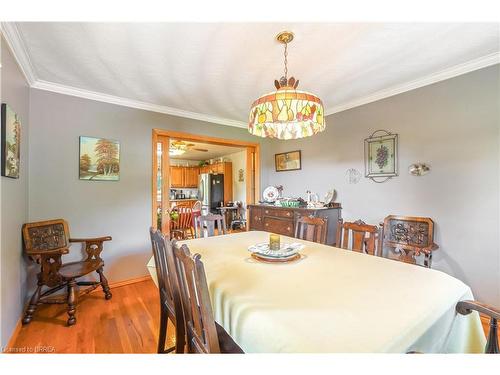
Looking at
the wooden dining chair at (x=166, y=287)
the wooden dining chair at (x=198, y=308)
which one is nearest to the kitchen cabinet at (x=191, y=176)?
the wooden dining chair at (x=166, y=287)

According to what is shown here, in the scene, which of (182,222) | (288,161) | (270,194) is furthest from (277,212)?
(182,222)

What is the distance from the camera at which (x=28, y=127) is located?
227cm

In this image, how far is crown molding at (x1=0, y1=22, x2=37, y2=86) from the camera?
1.51m

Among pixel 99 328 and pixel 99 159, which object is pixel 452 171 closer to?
pixel 99 328

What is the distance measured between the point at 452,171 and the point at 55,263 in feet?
12.8

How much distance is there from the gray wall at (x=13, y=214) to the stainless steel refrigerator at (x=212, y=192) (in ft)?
13.5

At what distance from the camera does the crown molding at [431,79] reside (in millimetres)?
1937

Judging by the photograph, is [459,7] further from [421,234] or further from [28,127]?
[28,127]

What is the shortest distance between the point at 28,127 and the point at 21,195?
734 millimetres

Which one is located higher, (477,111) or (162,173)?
(477,111)

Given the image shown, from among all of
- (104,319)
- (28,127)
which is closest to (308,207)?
(104,319)

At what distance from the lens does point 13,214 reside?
1823 millimetres

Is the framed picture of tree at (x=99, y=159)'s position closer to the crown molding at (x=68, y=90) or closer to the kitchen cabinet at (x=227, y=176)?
the crown molding at (x=68, y=90)

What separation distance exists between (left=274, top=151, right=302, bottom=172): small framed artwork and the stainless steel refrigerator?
2.60 m
